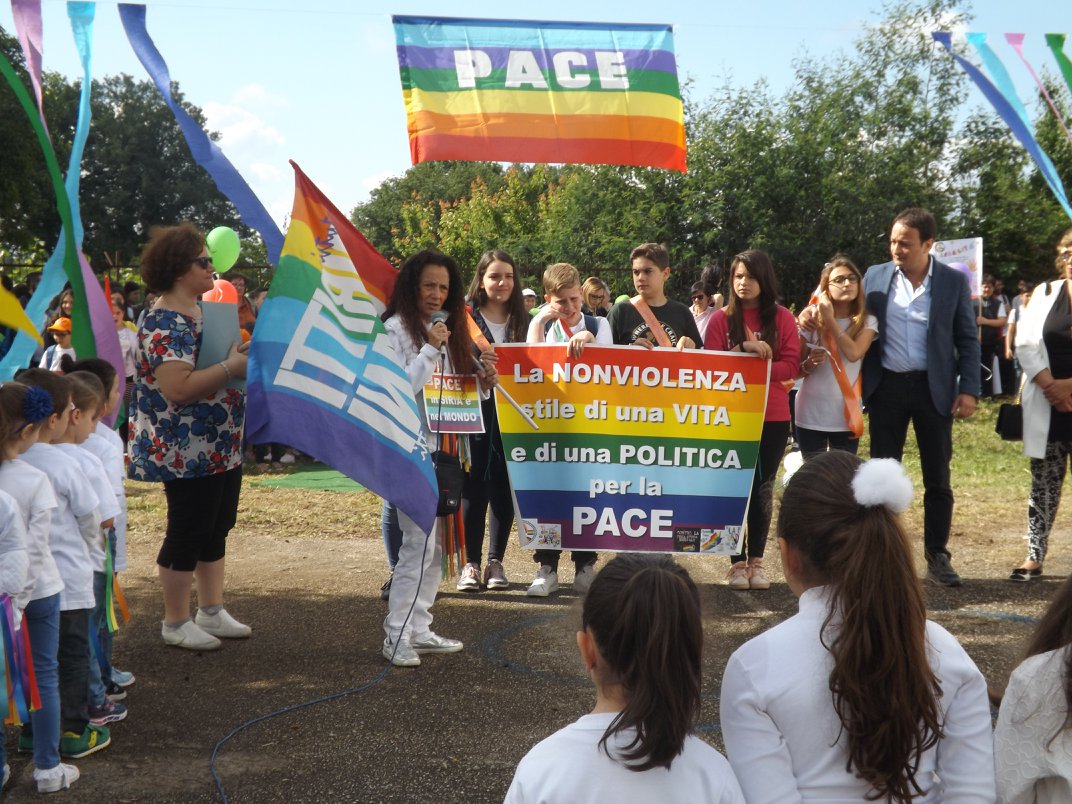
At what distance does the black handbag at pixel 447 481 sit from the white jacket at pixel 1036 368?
3.60 meters

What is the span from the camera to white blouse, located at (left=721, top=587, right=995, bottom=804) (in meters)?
2.09

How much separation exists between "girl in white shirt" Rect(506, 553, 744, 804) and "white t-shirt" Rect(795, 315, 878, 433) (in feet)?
15.2

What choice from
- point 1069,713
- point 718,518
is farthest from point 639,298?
point 1069,713

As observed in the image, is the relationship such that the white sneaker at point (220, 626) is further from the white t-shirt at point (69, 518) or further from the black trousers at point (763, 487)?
the black trousers at point (763, 487)

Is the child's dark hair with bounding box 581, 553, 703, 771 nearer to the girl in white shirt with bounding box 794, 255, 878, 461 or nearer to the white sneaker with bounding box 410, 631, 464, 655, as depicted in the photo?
the white sneaker with bounding box 410, 631, 464, 655

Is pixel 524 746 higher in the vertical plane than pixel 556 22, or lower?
lower

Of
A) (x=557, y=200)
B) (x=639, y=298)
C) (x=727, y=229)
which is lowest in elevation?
(x=639, y=298)

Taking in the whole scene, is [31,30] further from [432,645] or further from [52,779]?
[432,645]

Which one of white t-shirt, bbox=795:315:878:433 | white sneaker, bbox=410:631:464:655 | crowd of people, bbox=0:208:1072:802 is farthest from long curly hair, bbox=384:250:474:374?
white t-shirt, bbox=795:315:878:433

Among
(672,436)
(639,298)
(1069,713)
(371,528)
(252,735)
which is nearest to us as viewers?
(1069,713)

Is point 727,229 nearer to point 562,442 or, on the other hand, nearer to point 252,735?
point 562,442

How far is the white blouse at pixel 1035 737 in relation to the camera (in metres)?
2.09

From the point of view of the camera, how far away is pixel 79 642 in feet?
12.5

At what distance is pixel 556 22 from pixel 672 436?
251 centimetres
